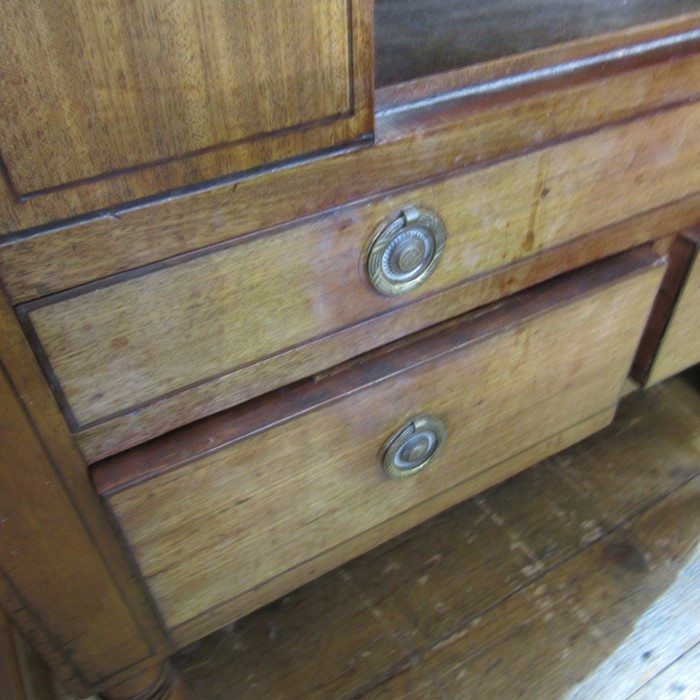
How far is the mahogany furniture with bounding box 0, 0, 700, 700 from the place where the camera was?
31cm

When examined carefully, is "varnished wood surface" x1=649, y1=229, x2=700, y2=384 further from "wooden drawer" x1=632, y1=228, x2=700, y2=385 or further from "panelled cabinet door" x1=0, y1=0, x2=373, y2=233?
"panelled cabinet door" x1=0, y1=0, x2=373, y2=233

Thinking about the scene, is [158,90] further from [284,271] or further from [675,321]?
[675,321]

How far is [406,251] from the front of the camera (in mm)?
427

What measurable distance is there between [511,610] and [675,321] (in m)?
0.33

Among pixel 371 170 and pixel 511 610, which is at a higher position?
pixel 371 170

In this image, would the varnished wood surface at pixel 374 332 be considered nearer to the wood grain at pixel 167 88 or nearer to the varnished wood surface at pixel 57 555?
the varnished wood surface at pixel 57 555

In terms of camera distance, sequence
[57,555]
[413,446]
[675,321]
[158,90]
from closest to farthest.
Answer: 1. [158,90]
2. [57,555]
3. [413,446]
4. [675,321]

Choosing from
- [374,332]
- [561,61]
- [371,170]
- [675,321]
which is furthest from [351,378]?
[675,321]

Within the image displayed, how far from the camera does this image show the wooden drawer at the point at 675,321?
2.00 feet

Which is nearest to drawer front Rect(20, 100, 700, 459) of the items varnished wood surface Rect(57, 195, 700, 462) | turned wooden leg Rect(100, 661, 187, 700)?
varnished wood surface Rect(57, 195, 700, 462)

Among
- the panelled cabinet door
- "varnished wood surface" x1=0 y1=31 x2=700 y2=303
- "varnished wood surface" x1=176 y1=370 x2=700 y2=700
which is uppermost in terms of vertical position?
the panelled cabinet door

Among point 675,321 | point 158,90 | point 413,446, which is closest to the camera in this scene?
point 158,90

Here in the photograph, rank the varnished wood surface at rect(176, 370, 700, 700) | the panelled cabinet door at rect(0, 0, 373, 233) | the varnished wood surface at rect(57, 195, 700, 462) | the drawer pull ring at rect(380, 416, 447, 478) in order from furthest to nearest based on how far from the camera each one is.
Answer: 1. the varnished wood surface at rect(176, 370, 700, 700)
2. the drawer pull ring at rect(380, 416, 447, 478)
3. the varnished wood surface at rect(57, 195, 700, 462)
4. the panelled cabinet door at rect(0, 0, 373, 233)

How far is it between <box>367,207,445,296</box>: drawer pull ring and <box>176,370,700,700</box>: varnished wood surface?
41cm
